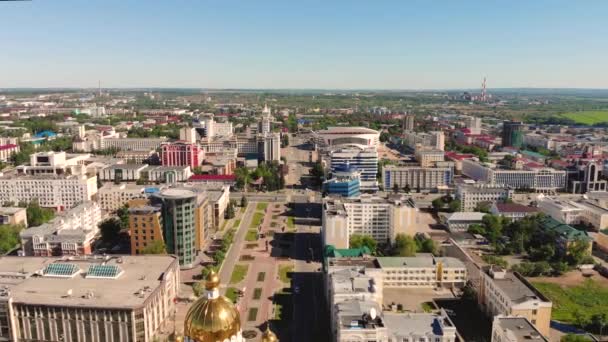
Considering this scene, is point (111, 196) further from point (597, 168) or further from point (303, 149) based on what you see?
point (597, 168)

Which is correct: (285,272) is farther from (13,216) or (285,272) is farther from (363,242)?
(13,216)

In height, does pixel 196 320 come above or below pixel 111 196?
above

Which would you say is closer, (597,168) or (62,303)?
(62,303)

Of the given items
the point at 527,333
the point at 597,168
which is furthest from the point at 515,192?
the point at 527,333

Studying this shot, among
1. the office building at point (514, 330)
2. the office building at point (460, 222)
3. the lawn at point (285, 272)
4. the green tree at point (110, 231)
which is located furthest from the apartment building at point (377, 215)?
the green tree at point (110, 231)

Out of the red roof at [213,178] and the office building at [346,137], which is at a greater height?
the office building at [346,137]

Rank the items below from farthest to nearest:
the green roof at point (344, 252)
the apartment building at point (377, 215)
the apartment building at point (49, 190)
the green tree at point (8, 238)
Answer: the apartment building at point (49, 190) → the apartment building at point (377, 215) → the green tree at point (8, 238) → the green roof at point (344, 252)

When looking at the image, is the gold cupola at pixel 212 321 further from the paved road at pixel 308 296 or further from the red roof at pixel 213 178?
the red roof at pixel 213 178

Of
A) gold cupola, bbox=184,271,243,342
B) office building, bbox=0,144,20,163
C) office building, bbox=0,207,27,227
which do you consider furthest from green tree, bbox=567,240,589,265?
office building, bbox=0,144,20,163
